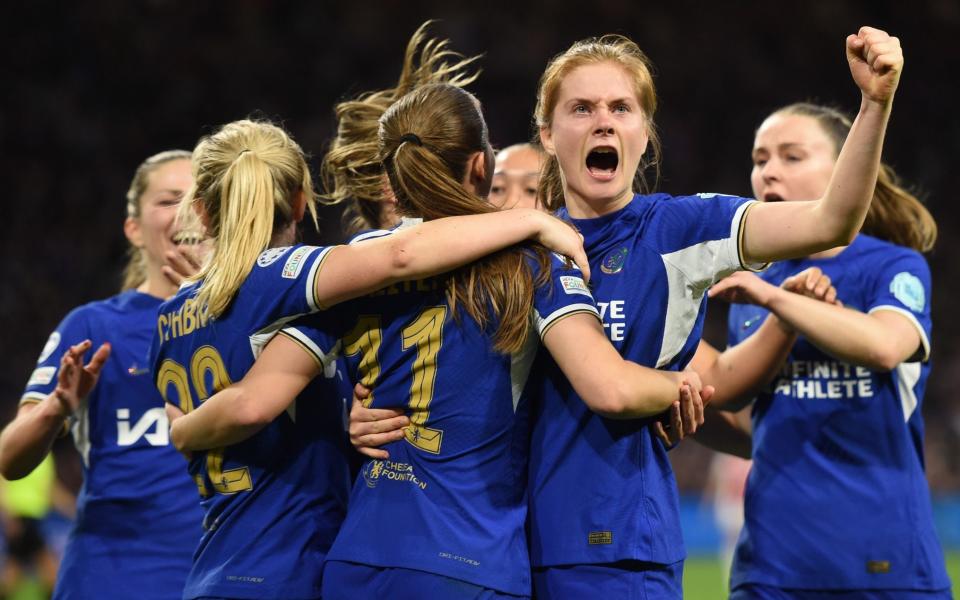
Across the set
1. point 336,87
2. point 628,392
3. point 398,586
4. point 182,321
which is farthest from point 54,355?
point 336,87

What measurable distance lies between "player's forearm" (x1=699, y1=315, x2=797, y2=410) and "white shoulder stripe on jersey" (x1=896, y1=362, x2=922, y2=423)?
459mm

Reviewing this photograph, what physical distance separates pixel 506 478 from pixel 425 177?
79cm

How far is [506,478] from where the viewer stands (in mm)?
2852

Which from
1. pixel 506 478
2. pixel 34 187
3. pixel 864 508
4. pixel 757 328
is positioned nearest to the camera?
pixel 506 478

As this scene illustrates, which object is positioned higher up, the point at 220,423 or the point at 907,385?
the point at 907,385

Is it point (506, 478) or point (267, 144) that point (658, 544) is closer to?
point (506, 478)

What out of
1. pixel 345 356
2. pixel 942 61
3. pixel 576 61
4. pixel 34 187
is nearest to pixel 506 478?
pixel 345 356

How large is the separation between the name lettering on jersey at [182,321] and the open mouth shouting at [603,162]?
113 centimetres

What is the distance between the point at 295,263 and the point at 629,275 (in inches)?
34.4

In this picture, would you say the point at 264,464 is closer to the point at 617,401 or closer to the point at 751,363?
the point at 617,401

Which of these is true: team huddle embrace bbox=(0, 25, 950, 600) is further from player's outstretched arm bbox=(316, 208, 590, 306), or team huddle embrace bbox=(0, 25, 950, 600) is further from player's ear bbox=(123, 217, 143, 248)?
player's ear bbox=(123, 217, 143, 248)

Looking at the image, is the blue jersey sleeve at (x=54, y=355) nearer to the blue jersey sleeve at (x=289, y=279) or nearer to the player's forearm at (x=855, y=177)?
the blue jersey sleeve at (x=289, y=279)

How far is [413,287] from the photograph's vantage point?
2.92 meters

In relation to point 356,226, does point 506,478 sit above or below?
below
